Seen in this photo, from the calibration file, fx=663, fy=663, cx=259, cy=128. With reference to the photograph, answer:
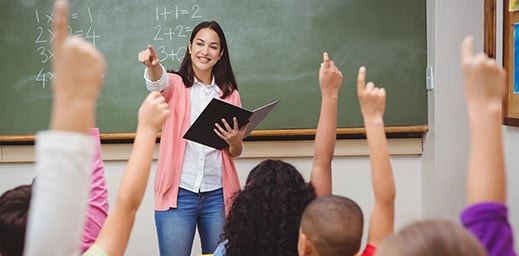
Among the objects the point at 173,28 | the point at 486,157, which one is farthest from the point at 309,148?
the point at 486,157

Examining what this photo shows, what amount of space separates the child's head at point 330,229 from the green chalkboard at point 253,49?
6.02 ft

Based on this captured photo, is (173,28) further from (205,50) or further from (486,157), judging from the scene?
(486,157)

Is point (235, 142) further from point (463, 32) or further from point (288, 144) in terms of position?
point (463, 32)

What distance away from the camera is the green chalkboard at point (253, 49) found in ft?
10.8

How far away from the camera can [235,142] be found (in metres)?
2.68

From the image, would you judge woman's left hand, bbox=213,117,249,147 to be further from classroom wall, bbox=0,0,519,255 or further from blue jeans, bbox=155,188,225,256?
classroom wall, bbox=0,0,519,255

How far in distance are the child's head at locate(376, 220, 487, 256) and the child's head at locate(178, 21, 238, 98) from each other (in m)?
1.93

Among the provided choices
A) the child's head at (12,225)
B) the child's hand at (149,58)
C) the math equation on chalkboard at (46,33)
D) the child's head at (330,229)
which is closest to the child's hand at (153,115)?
the child's head at (12,225)

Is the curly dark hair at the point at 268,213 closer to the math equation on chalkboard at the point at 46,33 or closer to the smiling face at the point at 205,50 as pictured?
the smiling face at the point at 205,50

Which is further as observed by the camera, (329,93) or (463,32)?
(463,32)

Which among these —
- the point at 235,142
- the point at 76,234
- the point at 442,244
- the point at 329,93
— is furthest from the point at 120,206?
the point at 235,142

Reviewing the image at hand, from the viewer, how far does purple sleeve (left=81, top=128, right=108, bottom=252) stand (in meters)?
1.76

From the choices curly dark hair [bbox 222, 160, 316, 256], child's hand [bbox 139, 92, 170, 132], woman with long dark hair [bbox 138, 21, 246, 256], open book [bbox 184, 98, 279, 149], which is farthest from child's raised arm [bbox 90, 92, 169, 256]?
woman with long dark hair [bbox 138, 21, 246, 256]

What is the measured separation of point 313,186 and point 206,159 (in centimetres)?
101
